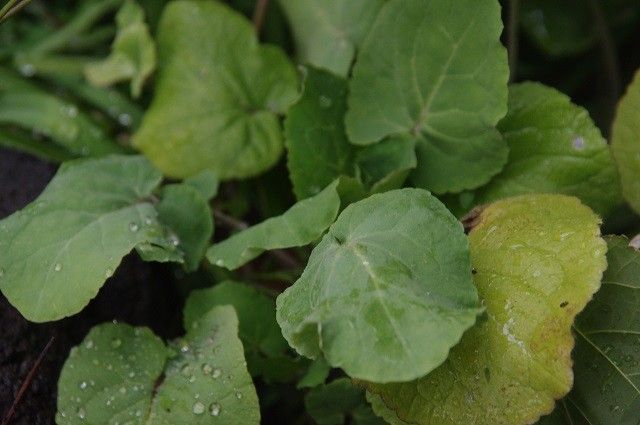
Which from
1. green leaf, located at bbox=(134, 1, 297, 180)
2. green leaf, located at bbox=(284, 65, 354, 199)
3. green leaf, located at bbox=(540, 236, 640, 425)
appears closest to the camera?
green leaf, located at bbox=(540, 236, 640, 425)

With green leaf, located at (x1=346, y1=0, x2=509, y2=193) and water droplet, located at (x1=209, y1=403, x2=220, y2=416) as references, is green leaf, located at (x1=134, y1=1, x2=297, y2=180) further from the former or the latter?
water droplet, located at (x1=209, y1=403, x2=220, y2=416)

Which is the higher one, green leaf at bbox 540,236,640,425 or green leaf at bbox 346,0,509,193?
green leaf at bbox 346,0,509,193

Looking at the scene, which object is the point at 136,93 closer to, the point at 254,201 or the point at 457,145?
the point at 254,201

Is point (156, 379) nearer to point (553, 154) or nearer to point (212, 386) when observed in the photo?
point (212, 386)

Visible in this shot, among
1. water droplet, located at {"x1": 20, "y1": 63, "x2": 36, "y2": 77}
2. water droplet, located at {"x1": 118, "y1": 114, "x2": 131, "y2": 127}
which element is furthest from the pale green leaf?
water droplet, located at {"x1": 20, "y1": 63, "x2": 36, "y2": 77}

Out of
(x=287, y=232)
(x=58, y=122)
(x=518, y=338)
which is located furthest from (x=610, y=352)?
(x=58, y=122)

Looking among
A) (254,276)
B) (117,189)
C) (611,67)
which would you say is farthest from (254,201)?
(611,67)
